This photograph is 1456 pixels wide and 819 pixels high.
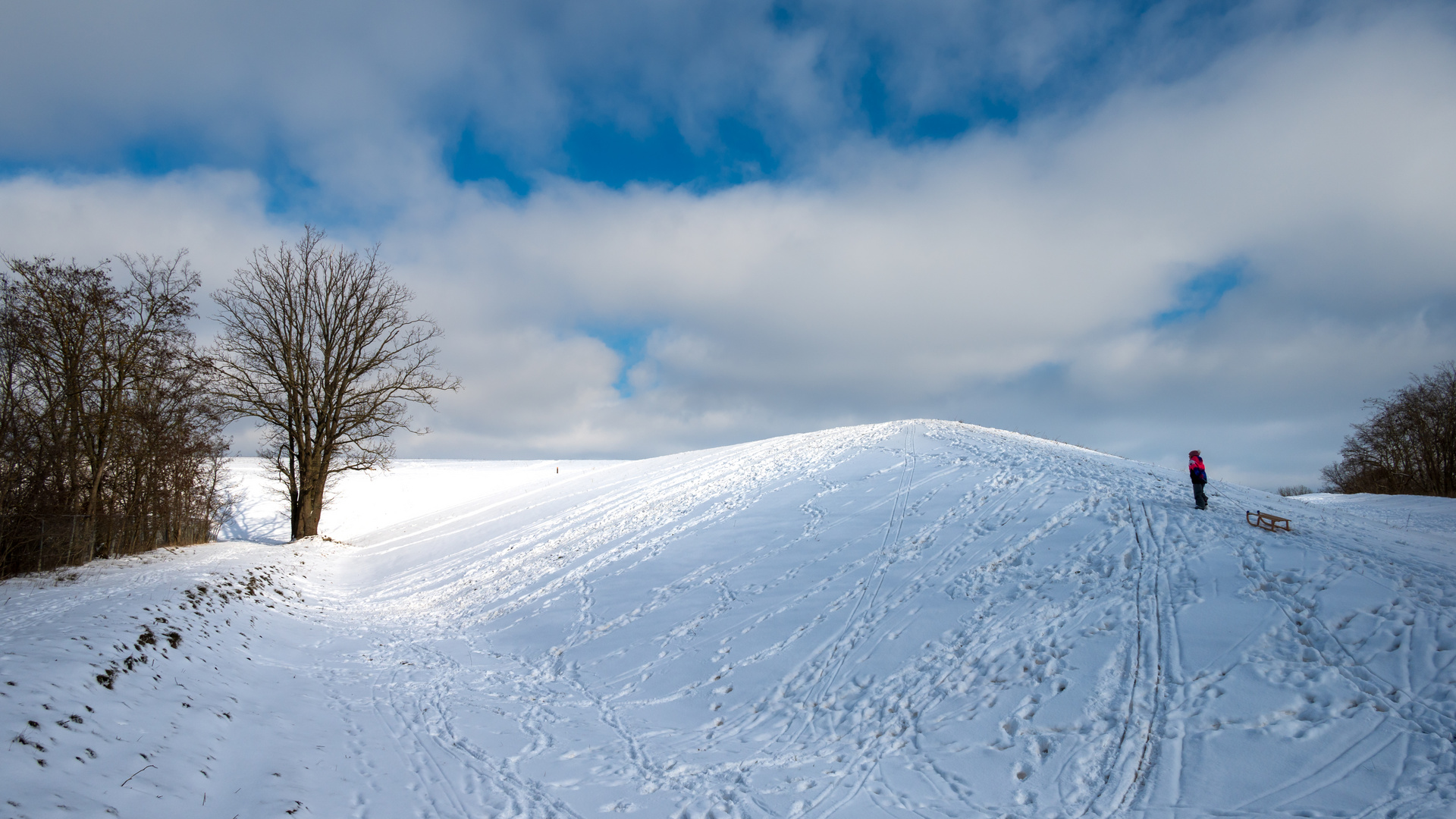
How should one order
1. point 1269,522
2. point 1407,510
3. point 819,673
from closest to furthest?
point 819,673, point 1269,522, point 1407,510

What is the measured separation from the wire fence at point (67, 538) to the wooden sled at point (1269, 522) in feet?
93.1

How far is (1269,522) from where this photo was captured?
460 inches

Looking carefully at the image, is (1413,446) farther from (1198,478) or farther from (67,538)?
(67,538)

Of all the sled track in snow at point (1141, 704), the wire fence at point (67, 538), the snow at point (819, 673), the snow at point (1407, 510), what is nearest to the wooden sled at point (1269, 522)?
the snow at point (819, 673)

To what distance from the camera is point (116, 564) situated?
50.8 ft

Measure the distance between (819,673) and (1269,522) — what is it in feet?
33.1

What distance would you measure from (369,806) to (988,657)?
7.74 m

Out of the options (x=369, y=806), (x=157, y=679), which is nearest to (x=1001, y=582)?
(x=369, y=806)

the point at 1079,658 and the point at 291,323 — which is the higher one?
the point at 291,323

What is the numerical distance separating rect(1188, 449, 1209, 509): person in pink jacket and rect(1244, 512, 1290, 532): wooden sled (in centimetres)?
75

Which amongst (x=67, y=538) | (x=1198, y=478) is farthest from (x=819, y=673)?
(x=67, y=538)

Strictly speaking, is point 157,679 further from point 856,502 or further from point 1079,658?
point 856,502

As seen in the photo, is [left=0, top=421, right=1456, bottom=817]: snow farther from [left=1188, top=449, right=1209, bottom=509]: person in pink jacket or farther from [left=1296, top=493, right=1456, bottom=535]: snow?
[left=1296, top=493, right=1456, bottom=535]: snow

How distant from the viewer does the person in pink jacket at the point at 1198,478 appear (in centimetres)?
1252
